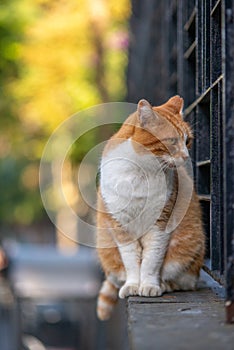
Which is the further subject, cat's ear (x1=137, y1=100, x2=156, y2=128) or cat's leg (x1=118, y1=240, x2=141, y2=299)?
cat's leg (x1=118, y1=240, x2=141, y2=299)

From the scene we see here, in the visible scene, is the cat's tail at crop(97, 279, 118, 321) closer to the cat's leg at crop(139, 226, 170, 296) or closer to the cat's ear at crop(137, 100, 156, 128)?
the cat's leg at crop(139, 226, 170, 296)

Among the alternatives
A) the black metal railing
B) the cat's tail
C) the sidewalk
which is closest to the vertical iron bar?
the black metal railing

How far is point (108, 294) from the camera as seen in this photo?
359cm

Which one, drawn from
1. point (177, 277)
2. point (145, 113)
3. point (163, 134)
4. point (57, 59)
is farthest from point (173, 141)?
point (57, 59)

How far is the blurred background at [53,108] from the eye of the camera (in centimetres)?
822

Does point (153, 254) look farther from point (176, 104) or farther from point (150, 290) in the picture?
point (176, 104)

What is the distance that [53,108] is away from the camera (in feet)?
51.7

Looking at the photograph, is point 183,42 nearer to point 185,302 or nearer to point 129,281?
point 129,281

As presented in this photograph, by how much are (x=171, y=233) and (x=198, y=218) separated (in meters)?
0.17

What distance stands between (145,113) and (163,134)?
0.37 feet

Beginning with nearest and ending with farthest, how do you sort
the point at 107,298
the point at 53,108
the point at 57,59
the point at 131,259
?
the point at 131,259, the point at 107,298, the point at 57,59, the point at 53,108

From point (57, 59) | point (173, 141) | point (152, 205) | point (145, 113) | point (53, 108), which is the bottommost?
point (53, 108)

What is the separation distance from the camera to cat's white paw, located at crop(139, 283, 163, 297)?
9.89 ft

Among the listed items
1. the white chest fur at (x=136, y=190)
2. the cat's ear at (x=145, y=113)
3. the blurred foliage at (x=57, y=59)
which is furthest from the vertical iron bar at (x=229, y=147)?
the blurred foliage at (x=57, y=59)
